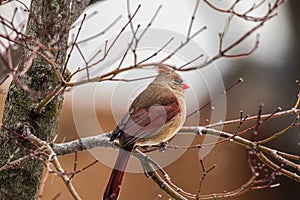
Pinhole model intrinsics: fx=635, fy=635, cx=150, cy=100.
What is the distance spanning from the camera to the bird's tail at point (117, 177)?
2.36m

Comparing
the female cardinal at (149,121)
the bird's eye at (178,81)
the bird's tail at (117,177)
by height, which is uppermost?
the bird's eye at (178,81)

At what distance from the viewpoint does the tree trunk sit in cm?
246

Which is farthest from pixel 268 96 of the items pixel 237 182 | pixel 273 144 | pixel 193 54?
pixel 193 54

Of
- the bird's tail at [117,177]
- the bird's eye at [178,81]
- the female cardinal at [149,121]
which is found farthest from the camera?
the bird's eye at [178,81]

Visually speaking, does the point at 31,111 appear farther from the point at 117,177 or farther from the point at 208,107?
the point at 208,107

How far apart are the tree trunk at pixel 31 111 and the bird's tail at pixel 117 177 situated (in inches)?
11.8

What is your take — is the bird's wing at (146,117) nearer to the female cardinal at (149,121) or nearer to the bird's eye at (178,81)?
the female cardinal at (149,121)

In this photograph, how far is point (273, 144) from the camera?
22.6 ft

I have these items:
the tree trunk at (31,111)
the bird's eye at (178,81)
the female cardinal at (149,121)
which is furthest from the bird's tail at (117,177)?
the bird's eye at (178,81)

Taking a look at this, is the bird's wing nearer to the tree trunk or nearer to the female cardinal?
the female cardinal

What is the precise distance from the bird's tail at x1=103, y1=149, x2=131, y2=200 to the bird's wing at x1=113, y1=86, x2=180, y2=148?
0.05m

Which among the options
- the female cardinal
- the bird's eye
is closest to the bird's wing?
the female cardinal

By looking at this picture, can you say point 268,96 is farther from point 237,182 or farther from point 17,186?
point 17,186

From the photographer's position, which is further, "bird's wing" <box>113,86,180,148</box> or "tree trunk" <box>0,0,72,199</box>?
"bird's wing" <box>113,86,180,148</box>
